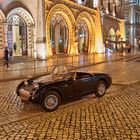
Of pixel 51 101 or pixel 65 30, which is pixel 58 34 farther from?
pixel 51 101

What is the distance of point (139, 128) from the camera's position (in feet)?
20.3

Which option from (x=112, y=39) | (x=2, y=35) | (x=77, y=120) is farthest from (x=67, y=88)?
(x=112, y=39)

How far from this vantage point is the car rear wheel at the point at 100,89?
963 cm

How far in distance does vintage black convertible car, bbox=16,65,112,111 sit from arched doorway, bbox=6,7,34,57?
61.8 ft

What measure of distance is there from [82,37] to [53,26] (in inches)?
336

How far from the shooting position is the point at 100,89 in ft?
32.1

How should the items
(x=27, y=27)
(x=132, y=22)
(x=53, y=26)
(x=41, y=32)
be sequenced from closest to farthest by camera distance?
(x=41, y=32), (x=27, y=27), (x=53, y=26), (x=132, y=22)

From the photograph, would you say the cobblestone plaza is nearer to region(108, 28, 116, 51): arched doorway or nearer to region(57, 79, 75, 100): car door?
region(57, 79, 75, 100): car door

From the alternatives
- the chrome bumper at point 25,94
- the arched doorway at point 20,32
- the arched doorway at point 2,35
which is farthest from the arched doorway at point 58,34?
the chrome bumper at point 25,94

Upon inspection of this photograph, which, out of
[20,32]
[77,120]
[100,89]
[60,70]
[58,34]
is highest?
[58,34]

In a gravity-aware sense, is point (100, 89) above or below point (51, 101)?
above

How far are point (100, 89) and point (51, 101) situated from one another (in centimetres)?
251

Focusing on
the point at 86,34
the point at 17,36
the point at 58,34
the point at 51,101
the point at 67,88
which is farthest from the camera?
the point at 86,34

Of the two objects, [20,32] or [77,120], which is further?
[20,32]
